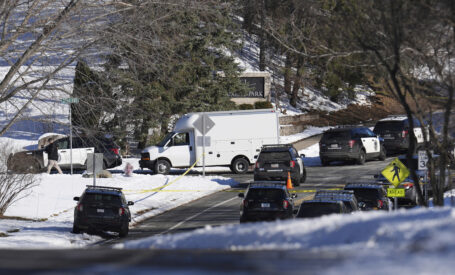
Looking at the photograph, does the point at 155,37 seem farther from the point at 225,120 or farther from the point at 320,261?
the point at 225,120

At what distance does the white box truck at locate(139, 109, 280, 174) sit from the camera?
1305 inches

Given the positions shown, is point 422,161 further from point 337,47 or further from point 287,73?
point 287,73

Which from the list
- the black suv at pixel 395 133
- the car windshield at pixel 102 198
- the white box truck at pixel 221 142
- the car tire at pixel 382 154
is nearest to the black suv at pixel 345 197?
the car windshield at pixel 102 198

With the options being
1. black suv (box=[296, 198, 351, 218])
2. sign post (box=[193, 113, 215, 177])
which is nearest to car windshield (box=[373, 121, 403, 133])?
sign post (box=[193, 113, 215, 177])

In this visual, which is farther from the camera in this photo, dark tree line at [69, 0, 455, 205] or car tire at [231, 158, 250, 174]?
car tire at [231, 158, 250, 174]

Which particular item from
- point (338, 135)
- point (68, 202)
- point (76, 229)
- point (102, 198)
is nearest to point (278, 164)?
point (338, 135)

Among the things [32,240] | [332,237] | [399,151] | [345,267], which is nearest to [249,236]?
[332,237]

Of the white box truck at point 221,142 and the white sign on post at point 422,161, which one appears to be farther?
the white box truck at point 221,142

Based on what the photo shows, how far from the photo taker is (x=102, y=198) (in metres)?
19.8

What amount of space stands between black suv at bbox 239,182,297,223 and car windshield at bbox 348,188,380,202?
7.89 ft

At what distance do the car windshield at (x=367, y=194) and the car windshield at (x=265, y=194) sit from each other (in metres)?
2.68

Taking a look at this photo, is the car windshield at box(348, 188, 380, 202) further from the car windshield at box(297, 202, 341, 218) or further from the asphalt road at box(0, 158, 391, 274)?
the asphalt road at box(0, 158, 391, 274)

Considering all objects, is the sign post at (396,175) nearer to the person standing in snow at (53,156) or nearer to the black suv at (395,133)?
the person standing in snow at (53,156)

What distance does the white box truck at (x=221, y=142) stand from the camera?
109ft
